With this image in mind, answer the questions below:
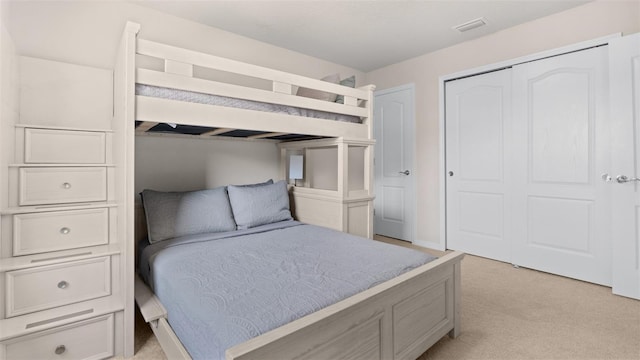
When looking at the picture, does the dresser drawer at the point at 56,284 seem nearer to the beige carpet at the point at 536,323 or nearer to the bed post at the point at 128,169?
the bed post at the point at 128,169

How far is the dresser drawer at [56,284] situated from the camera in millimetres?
1454

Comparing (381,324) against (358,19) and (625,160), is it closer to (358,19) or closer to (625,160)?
(625,160)

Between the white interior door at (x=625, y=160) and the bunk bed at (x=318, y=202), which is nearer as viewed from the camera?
the bunk bed at (x=318, y=202)

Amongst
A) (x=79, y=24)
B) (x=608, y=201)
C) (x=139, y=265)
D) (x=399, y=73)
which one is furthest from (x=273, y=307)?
(x=399, y=73)

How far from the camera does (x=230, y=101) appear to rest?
1964 mm

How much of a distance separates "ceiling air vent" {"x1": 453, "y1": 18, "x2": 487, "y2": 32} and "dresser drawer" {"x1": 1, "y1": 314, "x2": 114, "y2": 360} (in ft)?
11.3

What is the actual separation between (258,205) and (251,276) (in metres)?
1.16

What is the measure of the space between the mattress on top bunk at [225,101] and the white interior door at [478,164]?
1572 millimetres

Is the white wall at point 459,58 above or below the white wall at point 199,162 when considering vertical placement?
above

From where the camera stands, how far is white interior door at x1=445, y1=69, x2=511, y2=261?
10.2ft

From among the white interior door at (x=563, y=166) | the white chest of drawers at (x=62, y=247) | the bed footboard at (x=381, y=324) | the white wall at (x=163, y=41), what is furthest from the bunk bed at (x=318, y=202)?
the white interior door at (x=563, y=166)

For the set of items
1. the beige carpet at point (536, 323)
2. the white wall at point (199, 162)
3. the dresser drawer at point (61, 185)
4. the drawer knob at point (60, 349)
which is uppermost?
the white wall at point (199, 162)

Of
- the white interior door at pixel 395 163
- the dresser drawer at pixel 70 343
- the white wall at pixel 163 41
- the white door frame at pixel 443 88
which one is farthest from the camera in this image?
the white interior door at pixel 395 163

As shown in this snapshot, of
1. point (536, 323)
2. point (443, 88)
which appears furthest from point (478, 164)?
point (536, 323)
